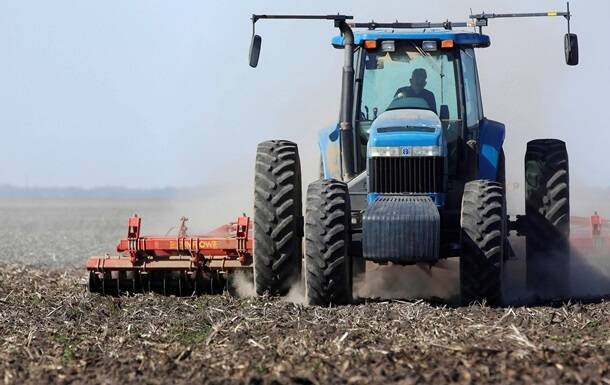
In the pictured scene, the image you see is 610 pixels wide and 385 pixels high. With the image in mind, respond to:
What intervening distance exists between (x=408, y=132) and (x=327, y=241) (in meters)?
1.41

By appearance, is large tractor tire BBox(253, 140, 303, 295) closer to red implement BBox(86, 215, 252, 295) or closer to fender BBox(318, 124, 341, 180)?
fender BBox(318, 124, 341, 180)

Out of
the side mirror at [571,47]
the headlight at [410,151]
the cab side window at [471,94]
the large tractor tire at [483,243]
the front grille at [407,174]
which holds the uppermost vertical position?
the side mirror at [571,47]

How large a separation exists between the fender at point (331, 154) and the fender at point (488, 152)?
139 centimetres

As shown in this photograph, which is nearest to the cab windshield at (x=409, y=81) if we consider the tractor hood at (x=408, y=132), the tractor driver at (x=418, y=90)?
the tractor driver at (x=418, y=90)

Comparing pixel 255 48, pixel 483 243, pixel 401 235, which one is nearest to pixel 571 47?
pixel 483 243

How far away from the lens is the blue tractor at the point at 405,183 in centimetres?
1046

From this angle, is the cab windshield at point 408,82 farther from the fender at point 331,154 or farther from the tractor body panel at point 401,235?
the tractor body panel at point 401,235

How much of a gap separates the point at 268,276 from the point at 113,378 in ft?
13.8

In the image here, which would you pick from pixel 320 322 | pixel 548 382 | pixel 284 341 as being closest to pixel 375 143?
pixel 320 322

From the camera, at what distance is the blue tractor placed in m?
10.5

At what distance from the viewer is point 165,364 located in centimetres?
744

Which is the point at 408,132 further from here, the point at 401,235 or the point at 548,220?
the point at 548,220

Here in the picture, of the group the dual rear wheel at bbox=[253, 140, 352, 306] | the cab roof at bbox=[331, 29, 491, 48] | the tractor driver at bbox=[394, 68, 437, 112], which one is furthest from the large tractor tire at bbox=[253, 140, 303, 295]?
the cab roof at bbox=[331, 29, 491, 48]

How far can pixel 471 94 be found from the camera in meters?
11.8
